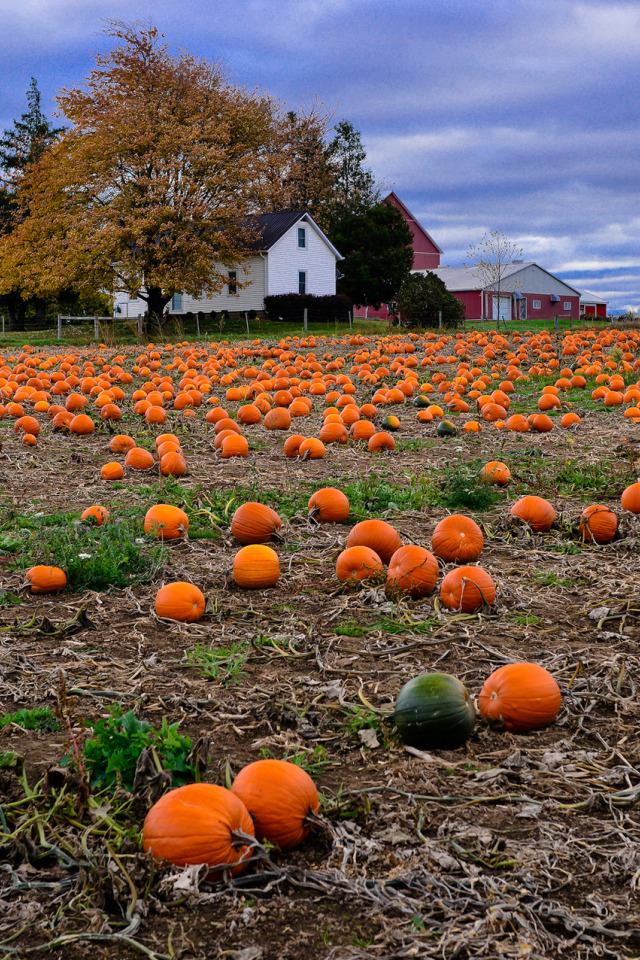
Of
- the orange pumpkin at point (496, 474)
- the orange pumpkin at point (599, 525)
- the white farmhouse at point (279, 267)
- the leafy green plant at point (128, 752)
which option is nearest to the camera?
the leafy green plant at point (128, 752)

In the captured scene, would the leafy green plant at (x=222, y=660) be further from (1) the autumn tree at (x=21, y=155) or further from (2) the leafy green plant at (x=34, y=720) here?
(1) the autumn tree at (x=21, y=155)

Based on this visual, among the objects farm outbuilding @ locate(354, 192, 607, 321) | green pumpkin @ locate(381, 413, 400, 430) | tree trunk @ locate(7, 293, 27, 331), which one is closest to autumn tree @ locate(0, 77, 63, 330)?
tree trunk @ locate(7, 293, 27, 331)

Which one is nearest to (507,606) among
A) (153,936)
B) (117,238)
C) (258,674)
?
(258,674)

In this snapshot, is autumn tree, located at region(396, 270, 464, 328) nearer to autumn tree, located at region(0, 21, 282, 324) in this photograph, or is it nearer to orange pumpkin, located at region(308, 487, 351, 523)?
autumn tree, located at region(0, 21, 282, 324)

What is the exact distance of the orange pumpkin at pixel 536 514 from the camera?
628 cm

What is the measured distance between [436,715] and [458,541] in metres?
2.36

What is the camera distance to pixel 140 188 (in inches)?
1501

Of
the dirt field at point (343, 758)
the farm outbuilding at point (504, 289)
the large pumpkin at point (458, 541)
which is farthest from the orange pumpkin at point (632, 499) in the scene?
the farm outbuilding at point (504, 289)

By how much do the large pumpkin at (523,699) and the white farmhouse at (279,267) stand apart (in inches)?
1844

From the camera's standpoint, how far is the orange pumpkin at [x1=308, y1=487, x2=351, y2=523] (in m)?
6.56

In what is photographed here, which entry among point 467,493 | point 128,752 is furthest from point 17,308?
point 128,752

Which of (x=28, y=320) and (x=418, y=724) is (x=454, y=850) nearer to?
(x=418, y=724)

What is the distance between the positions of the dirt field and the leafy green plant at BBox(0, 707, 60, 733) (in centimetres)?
3

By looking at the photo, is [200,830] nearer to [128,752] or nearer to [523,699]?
[128,752]
